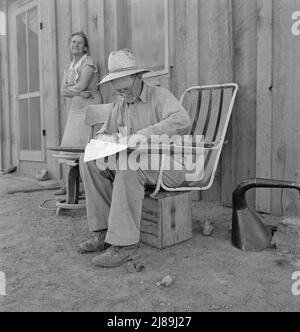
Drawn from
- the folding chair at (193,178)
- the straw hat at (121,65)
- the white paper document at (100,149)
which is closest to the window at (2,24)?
the folding chair at (193,178)

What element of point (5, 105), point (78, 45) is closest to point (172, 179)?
point (78, 45)

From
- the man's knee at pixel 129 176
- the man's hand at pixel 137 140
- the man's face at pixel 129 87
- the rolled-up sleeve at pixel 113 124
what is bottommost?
the man's knee at pixel 129 176

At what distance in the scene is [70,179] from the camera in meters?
3.39

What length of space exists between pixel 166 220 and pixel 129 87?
865 millimetres

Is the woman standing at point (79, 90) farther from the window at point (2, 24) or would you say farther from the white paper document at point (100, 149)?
the window at point (2, 24)

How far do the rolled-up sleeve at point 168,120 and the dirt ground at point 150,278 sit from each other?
73 cm

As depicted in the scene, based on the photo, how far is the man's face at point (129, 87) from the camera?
2371mm

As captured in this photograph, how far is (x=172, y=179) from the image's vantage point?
240 cm

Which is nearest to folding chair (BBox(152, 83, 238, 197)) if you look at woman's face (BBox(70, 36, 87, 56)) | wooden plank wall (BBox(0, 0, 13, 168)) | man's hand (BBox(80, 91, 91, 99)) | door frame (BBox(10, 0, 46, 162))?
man's hand (BBox(80, 91, 91, 99))

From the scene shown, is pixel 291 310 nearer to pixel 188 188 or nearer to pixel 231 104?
pixel 188 188

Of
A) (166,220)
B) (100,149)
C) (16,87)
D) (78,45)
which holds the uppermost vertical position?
(78,45)

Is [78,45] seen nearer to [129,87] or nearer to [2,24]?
[129,87]

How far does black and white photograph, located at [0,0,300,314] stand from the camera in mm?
1790
